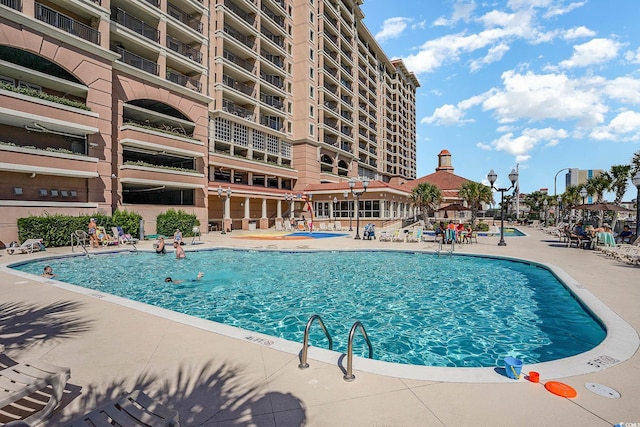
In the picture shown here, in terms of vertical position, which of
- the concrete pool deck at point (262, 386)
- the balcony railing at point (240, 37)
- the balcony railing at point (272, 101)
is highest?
the balcony railing at point (240, 37)

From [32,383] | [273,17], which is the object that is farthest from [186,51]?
[32,383]

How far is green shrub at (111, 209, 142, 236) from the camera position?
19781 mm

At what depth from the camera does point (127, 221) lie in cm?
2017

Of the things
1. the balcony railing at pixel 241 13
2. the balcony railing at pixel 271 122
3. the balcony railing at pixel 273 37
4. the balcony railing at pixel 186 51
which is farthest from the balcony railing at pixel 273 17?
the balcony railing at pixel 186 51

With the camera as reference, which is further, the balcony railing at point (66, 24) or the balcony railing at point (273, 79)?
the balcony railing at point (273, 79)

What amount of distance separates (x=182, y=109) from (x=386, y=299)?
24.7 meters

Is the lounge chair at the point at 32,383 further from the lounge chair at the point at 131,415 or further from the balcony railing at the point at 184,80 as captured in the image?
the balcony railing at the point at 184,80

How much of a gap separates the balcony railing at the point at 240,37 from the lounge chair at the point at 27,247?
1027 inches

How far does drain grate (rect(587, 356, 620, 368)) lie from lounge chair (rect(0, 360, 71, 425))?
5609 mm

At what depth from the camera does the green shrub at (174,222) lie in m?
22.7

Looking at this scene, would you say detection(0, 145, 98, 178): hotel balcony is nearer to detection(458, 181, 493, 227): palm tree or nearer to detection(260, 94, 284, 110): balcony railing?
detection(260, 94, 284, 110): balcony railing

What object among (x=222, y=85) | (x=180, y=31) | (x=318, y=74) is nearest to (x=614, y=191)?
(x=318, y=74)

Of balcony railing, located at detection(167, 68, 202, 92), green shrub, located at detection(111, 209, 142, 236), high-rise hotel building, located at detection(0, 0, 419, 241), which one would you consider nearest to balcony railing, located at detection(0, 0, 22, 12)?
high-rise hotel building, located at detection(0, 0, 419, 241)

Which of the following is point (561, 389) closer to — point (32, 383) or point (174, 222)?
point (32, 383)
